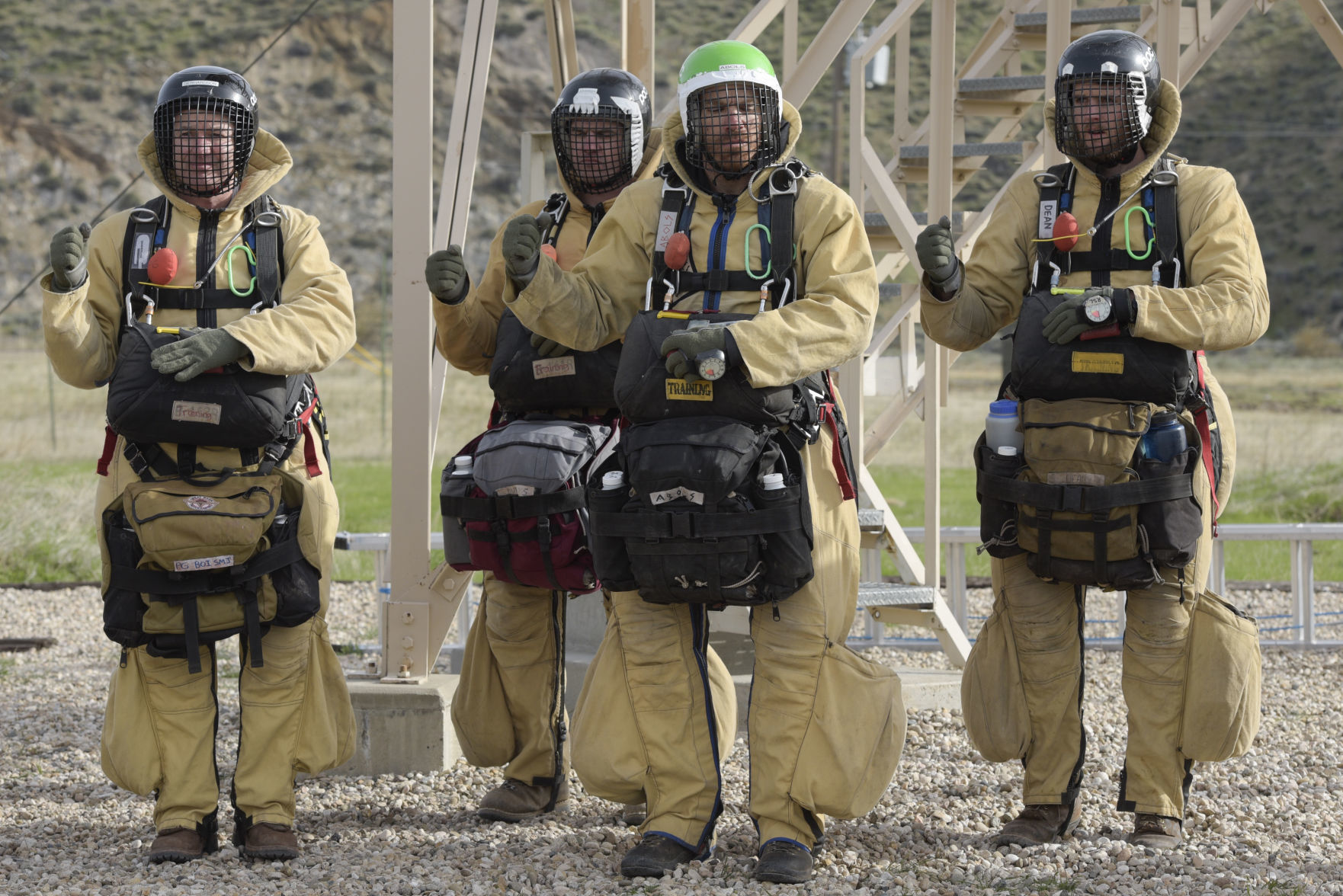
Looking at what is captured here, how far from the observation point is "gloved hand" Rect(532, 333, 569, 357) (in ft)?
15.3

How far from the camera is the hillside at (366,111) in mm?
40812

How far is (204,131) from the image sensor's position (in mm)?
4387

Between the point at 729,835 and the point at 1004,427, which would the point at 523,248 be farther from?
the point at 729,835

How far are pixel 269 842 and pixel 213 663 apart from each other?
574 millimetres

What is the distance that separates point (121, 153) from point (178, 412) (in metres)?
Answer: 41.0

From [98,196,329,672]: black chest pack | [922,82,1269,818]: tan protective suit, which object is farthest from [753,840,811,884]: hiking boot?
[98,196,329,672]: black chest pack

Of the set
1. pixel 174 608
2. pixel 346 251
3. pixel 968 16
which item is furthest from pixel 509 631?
pixel 968 16

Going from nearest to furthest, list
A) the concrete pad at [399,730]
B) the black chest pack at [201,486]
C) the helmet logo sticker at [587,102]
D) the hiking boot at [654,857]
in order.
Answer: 1. the hiking boot at [654,857]
2. the black chest pack at [201,486]
3. the helmet logo sticker at [587,102]
4. the concrete pad at [399,730]

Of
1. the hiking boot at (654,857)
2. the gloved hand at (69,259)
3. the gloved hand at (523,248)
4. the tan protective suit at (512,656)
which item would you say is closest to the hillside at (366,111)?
the tan protective suit at (512,656)

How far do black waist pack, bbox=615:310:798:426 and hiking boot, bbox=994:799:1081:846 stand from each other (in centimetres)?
150

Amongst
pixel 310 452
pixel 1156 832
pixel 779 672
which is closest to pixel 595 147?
pixel 310 452

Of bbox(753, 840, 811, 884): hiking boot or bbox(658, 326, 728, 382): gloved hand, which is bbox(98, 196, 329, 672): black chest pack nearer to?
bbox(658, 326, 728, 382): gloved hand

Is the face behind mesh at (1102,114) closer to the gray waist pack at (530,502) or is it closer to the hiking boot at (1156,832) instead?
the gray waist pack at (530,502)

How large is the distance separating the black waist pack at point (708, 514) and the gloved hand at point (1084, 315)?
34.5 inches
